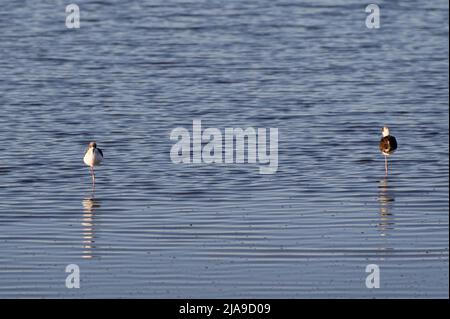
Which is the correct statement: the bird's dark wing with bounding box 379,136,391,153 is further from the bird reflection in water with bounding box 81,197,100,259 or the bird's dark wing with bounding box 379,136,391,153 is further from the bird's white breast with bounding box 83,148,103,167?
the bird reflection in water with bounding box 81,197,100,259

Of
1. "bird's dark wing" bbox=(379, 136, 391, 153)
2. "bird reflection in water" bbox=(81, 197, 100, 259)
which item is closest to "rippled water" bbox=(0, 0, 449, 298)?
"bird reflection in water" bbox=(81, 197, 100, 259)

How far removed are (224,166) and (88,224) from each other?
5.44 m

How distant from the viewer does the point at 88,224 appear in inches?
634

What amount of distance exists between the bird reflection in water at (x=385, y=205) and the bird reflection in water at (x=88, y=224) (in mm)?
3523

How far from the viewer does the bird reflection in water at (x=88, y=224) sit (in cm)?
1460

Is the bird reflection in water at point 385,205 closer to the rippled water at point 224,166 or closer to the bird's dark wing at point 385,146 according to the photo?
the rippled water at point 224,166

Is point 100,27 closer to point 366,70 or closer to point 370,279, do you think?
point 366,70

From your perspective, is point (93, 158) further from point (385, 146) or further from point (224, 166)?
point (385, 146)

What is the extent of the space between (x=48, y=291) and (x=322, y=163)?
9.54 meters

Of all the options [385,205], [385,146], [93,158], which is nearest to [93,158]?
[93,158]

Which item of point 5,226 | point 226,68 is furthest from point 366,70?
point 5,226

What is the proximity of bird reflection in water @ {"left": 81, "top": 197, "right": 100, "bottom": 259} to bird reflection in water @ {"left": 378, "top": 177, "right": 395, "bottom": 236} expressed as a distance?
11.6ft
